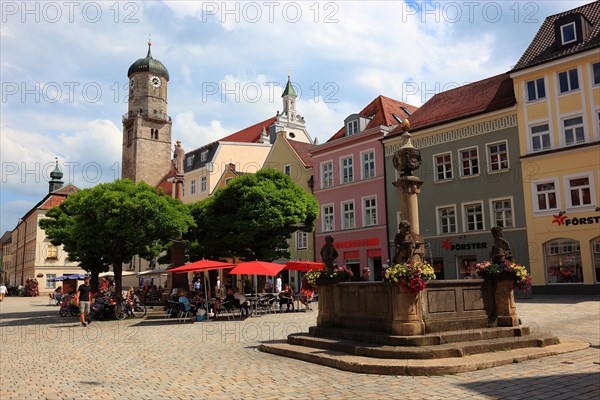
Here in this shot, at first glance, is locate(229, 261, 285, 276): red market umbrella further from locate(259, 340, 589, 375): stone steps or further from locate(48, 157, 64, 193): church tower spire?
locate(48, 157, 64, 193): church tower spire

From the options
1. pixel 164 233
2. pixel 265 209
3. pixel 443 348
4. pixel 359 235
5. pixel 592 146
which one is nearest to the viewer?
pixel 443 348

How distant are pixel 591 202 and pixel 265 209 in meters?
16.3

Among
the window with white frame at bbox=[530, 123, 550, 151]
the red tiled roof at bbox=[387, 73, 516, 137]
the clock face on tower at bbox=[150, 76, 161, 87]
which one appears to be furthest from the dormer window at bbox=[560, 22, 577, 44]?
the clock face on tower at bbox=[150, 76, 161, 87]

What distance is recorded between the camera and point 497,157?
30.5m

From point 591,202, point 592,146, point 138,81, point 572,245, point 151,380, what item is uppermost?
point 138,81

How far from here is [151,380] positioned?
29.0 feet

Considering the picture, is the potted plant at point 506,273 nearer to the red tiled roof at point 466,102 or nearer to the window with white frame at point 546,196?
the window with white frame at point 546,196

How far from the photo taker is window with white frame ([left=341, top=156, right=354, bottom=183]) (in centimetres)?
3938

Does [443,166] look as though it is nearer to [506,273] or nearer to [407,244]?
[506,273]

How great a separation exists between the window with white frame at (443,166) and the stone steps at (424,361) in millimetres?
22468

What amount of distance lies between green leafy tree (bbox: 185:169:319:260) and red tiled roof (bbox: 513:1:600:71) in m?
14.2

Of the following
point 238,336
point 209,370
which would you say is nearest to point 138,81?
point 238,336

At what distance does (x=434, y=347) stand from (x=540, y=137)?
22336 mm

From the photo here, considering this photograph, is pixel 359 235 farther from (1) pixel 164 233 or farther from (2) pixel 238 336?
(2) pixel 238 336
